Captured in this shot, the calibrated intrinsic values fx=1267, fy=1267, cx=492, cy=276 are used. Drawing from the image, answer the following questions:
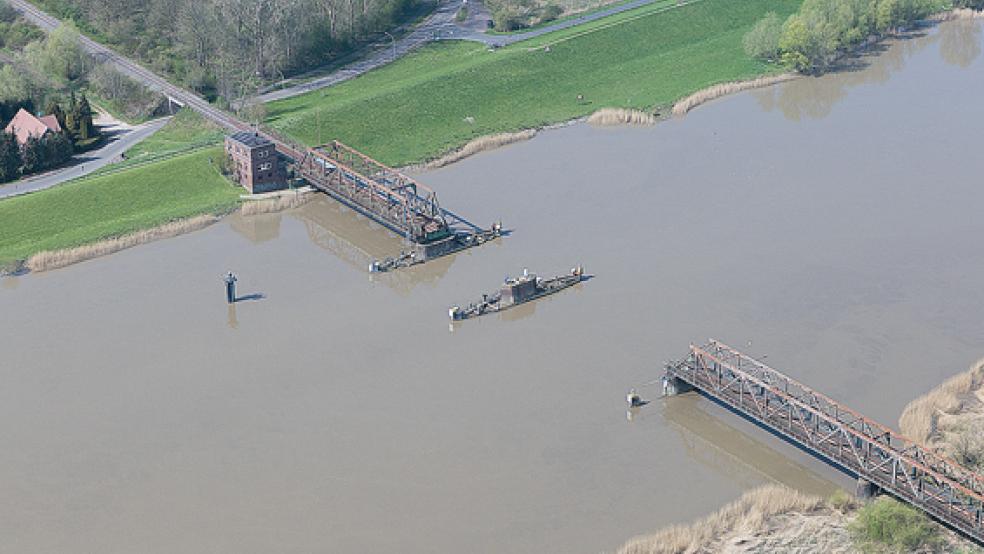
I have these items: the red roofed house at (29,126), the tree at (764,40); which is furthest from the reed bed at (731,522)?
the tree at (764,40)

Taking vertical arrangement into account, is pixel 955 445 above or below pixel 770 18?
below

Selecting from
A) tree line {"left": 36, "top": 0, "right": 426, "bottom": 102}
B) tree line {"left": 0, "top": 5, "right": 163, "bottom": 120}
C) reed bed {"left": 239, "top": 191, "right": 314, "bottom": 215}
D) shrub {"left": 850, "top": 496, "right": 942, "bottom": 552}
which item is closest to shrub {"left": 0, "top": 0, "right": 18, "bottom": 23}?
tree line {"left": 36, "top": 0, "right": 426, "bottom": 102}

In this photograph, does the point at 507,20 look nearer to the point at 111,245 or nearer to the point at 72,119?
the point at 72,119

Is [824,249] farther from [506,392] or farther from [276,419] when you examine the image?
[276,419]

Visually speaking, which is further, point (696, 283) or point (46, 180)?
point (46, 180)

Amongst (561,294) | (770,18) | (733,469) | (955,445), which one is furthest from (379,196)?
(770,18)

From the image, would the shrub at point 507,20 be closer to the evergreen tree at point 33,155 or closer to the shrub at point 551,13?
the shrub at point 551,13
